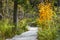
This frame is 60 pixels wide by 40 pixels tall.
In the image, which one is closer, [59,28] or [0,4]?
[59,28]

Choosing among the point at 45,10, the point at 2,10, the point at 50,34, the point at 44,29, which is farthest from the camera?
the point at 2,10

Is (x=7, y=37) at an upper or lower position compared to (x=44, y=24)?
lower

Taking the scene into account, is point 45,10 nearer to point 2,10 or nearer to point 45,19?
point 45,19

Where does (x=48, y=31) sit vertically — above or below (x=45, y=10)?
below

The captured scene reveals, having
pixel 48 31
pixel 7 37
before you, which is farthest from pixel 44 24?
pixel 7 37

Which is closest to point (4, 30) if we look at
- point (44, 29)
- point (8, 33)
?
point (8, 33)

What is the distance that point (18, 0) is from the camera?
44.9ft

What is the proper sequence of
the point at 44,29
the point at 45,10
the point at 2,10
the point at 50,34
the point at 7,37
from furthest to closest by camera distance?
the point at 2,10 → the point at 7,37 → the point at 45,10 → the point at 44,29 → the point at 50,34

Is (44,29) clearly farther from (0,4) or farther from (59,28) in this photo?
(0,4)

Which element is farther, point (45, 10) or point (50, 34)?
point (45, 10)

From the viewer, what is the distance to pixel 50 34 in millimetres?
10234

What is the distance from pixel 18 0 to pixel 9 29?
1.75 meters

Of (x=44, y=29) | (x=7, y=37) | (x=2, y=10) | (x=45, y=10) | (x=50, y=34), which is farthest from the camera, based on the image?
(x=2, y=10)

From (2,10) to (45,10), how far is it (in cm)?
1326
